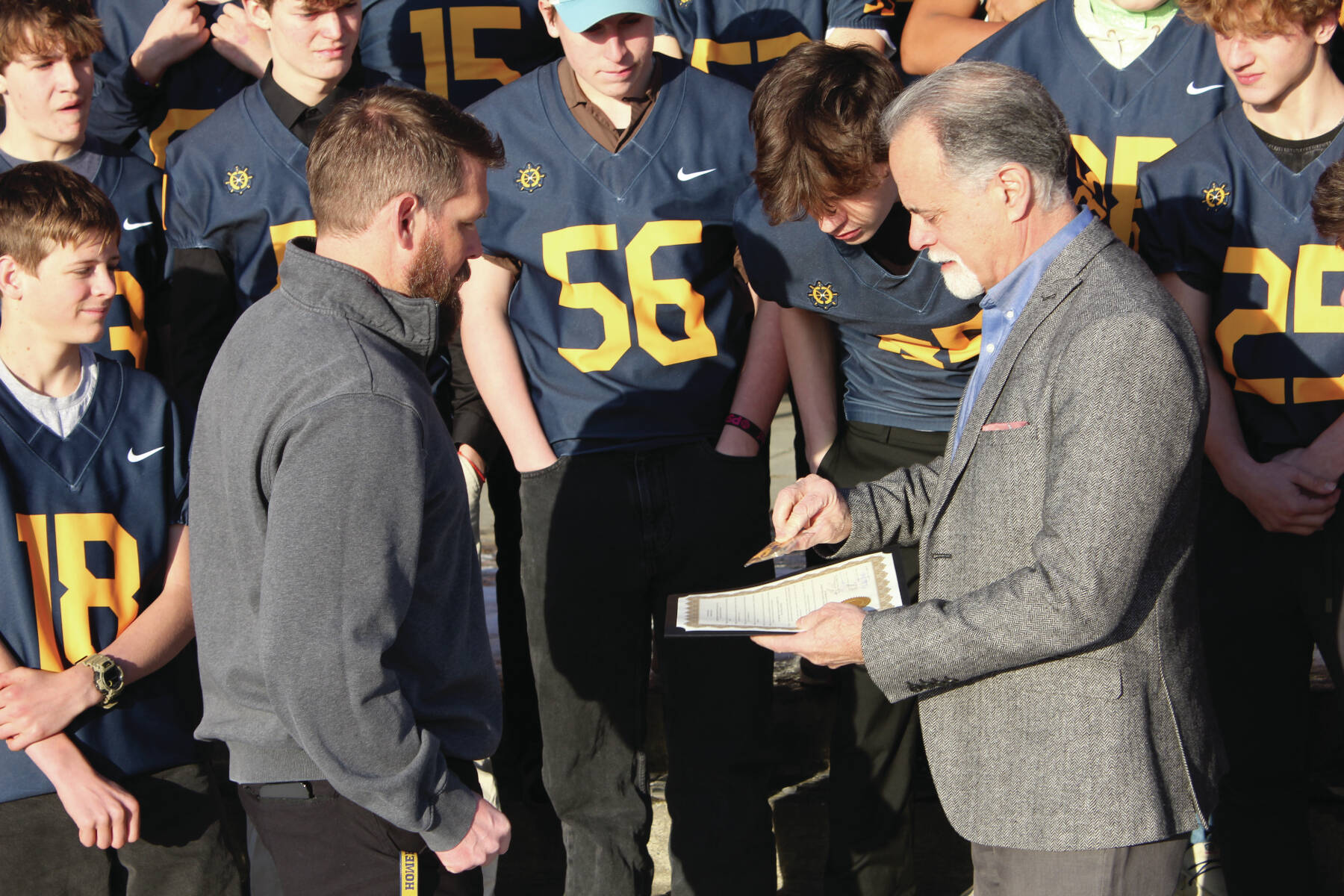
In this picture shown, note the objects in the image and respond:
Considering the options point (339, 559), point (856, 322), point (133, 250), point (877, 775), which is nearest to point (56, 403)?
point (133, 250)

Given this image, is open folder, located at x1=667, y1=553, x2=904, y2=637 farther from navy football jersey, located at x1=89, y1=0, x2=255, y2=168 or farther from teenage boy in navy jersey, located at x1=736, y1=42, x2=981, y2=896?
navy football jersey, located at x1=89, y1=0, x2=255, y2=168

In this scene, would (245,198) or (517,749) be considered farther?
(517,749)

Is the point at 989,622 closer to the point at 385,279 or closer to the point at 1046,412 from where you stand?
the point at 1046,412

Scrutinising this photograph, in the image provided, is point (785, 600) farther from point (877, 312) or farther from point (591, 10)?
point (591, 10)

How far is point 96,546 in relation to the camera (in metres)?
2.68

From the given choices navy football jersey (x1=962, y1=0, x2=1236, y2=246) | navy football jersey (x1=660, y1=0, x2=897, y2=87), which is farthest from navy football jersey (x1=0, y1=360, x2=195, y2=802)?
navy football jersey (x1=962, y1=0, x2=1236, y2=246)

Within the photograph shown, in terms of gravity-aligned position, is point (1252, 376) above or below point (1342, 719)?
above

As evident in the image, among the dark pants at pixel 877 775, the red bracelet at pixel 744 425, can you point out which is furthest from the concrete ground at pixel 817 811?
the red bracelet at pixel 744 425

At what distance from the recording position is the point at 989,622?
194 centimetres

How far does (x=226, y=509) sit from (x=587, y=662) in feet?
4.35

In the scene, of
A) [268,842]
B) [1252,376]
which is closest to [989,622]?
[268,842]

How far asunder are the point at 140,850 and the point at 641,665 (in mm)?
1211

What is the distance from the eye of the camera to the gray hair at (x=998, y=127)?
2.00 metres

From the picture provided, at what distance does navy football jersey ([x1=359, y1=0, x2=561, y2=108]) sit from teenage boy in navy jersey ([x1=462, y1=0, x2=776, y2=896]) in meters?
0.63
